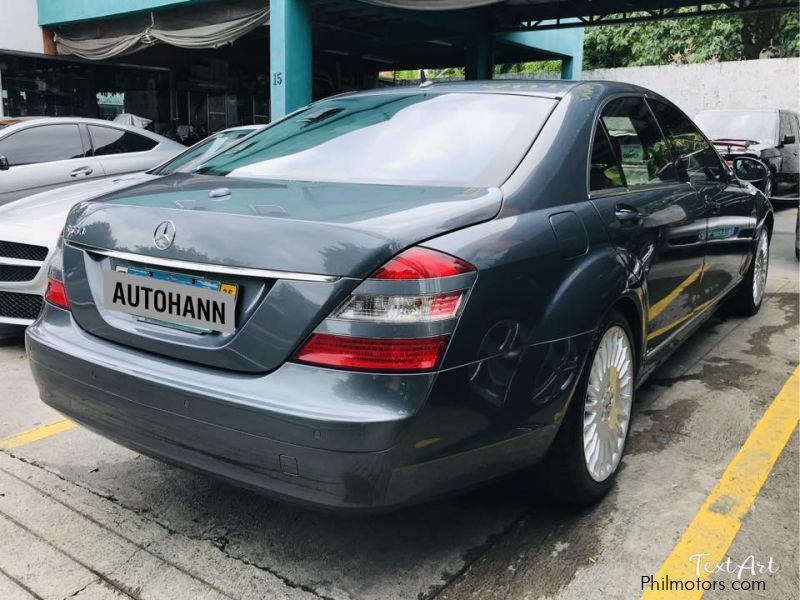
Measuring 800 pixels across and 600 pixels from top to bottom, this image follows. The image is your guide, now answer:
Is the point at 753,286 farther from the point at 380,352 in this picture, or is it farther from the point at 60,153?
the point at 60,153

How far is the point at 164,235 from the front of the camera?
219 cm

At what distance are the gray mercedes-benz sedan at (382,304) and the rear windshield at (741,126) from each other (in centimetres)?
987

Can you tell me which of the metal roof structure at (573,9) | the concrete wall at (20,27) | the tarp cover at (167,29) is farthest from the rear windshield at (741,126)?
the concrete wall at (20,27)

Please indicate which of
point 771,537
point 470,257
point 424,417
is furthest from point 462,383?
point 771,537

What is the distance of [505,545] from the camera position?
8.18 feet

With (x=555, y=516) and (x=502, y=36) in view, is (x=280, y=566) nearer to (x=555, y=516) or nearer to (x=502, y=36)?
(x=555, y=516)

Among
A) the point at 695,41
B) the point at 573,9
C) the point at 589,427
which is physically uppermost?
the point at 695,41

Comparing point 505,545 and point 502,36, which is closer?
point 505,545

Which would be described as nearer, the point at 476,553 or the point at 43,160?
the point at 476,553

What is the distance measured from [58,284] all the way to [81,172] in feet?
15.5

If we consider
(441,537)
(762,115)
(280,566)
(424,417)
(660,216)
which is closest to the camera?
(424,417)

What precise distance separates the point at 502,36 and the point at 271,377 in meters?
13.6

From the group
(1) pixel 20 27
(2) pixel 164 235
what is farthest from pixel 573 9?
(2) pixel 164 235

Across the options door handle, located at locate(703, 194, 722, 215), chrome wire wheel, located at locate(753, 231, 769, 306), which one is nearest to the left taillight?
door handle, located at locate(703, 194, 722, 215)
